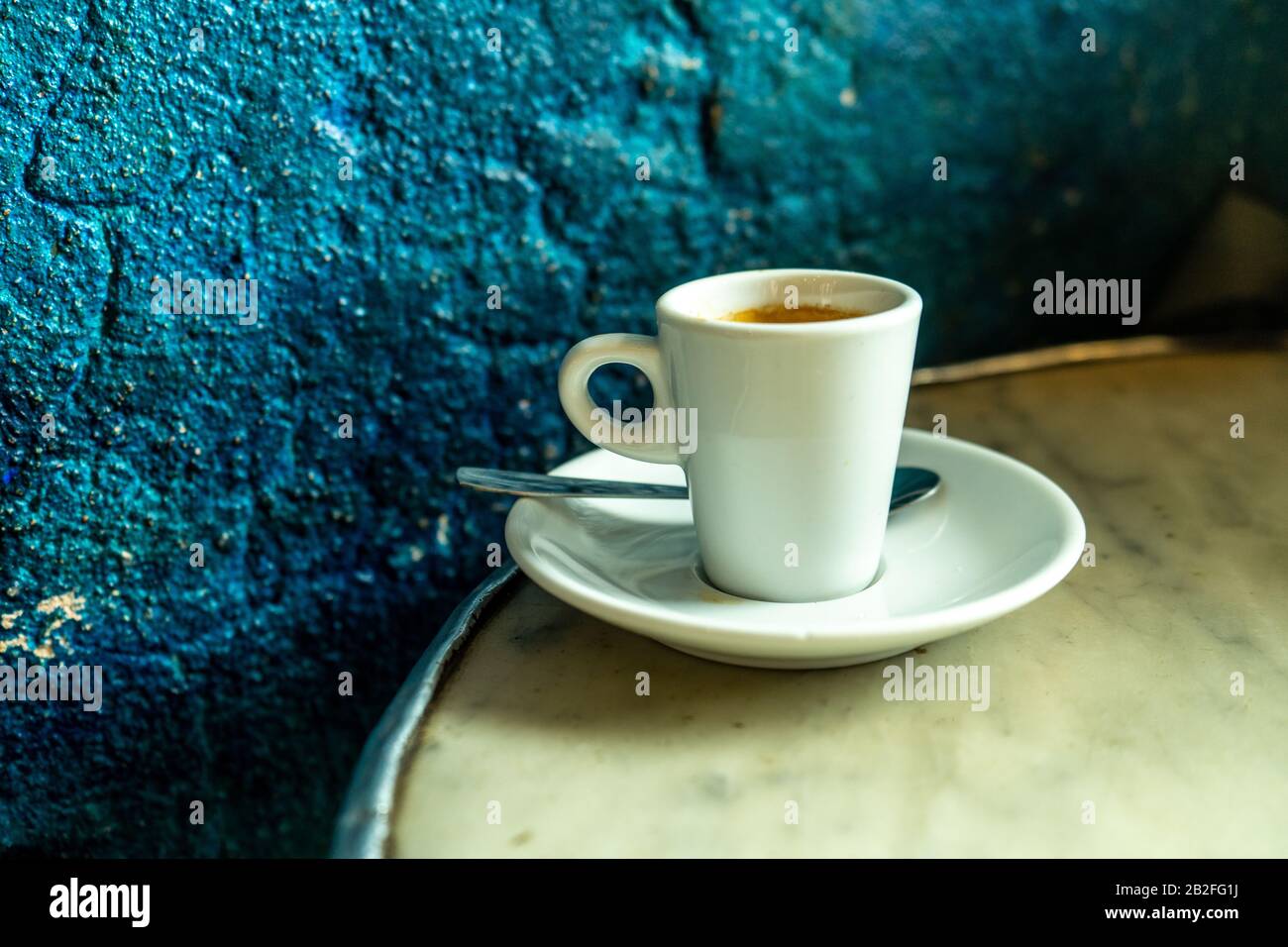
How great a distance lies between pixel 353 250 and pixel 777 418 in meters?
0.46

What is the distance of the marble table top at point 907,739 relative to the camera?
58cm

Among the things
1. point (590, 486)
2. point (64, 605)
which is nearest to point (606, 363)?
point (590, 486)

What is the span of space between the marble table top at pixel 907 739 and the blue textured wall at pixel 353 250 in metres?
0.30

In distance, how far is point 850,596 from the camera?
0.76 meters

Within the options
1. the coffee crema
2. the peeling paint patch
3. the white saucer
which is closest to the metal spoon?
the white saucer

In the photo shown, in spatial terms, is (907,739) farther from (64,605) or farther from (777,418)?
(64,605)

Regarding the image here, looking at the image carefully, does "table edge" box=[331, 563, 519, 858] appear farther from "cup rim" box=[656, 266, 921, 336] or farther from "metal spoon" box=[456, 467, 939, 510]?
"cup rim" box=[656, 266, 921, 336]

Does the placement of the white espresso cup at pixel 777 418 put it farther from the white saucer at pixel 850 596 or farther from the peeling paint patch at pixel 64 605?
the peeling paint patch at pixel 64 605

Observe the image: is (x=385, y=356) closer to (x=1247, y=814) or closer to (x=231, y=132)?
(x=231, y=132)

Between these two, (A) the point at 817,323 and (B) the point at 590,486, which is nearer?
(A) the point at 817,323

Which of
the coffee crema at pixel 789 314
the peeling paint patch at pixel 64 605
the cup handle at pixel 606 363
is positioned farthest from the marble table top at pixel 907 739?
the peeling paint patch at pixel 64 605
